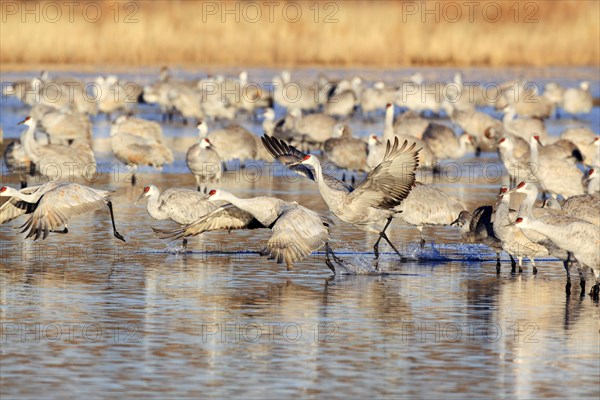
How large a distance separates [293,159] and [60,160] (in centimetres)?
651

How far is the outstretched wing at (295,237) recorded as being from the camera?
1138 centimetres

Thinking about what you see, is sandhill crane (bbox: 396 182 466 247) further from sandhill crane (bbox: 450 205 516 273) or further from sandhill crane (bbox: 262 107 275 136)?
sandhill crane (bbox: 262 107 275 136)

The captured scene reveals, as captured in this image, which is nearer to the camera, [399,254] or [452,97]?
[399,254]

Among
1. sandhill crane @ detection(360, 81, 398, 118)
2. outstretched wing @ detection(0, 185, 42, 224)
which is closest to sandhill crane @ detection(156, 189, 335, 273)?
outstretched wing @ detection(0, 185, 42, 224)

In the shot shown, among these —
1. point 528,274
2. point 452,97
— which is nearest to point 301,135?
point 452,97

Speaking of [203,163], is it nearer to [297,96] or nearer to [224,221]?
[224,221]

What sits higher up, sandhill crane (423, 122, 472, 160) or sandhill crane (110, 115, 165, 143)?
sandhill crane (110, 115, 165, 143)

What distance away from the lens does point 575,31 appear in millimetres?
42969

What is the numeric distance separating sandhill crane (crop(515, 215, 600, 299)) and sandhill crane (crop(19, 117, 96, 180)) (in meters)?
9.47

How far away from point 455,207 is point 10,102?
80.2ft

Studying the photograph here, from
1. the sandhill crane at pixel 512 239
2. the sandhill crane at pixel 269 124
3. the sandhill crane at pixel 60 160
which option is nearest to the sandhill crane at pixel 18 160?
the sandhill crane at pixel 60 160

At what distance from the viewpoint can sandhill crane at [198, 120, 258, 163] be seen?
73.7ft

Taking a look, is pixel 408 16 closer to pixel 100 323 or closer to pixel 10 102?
pixel 10 102

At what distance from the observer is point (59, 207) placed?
42.5 feet
